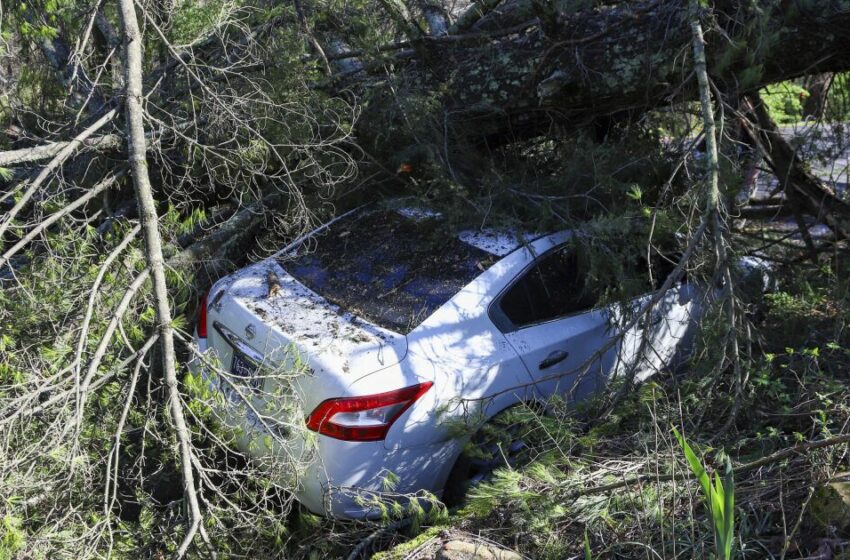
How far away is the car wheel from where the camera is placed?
432 centimetres

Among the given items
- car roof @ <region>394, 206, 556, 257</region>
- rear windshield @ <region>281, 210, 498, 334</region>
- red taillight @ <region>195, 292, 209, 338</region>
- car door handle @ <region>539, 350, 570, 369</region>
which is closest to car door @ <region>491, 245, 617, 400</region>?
car door handle @ <region>539, 350, 570, 369</region>

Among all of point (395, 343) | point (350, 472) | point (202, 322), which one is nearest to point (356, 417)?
point (350, 472)

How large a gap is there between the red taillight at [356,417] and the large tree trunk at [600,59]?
2522mm

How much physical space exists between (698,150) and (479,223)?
65.0 inches

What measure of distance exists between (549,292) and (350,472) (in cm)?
173

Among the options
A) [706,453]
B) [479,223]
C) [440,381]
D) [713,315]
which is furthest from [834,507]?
[479,223]

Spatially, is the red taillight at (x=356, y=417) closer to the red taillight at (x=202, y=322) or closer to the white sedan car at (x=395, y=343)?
the white sedan car at (x=395, y=343)

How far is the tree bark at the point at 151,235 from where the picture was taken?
11.7 ft

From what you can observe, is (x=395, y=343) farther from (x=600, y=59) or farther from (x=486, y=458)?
(x=600, y=59)

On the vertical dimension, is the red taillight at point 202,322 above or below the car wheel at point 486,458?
above

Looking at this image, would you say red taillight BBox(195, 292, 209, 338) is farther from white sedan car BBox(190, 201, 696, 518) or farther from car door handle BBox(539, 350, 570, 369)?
car door handle BBox(539, 350, 570, 369)

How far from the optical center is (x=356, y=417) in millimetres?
3982

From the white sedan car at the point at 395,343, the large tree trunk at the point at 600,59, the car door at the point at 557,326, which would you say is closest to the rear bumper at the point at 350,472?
the white sedan car at the point at 395,343

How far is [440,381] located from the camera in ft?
13.8
